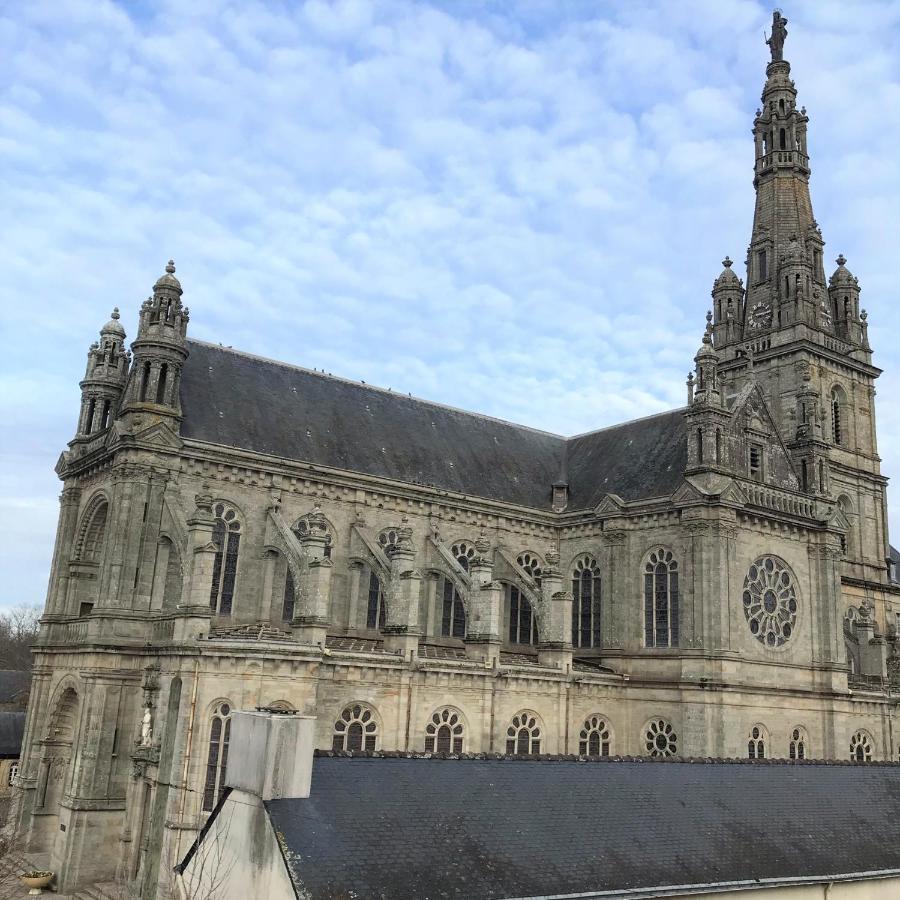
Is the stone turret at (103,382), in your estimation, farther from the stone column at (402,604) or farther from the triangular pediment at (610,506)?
the triangular pediment at (610,506)

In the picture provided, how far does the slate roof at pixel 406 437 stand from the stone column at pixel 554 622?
7079mm

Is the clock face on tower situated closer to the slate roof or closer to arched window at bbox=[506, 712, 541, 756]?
the slate roof

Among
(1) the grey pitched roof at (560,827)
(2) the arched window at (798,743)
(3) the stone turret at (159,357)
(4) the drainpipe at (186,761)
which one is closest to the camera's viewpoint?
(1) the grey pitched roof at (560,827)

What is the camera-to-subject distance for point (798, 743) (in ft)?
122

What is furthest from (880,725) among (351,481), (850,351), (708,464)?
(351,481)

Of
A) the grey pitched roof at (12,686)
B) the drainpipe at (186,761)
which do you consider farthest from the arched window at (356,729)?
the grey pitched roof at (12,686)

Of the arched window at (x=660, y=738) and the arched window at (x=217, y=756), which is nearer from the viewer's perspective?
the arched window at (x=217, y=756)

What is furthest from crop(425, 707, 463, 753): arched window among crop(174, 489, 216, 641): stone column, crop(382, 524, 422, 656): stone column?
crop(174, 489, 216, 641): stone column

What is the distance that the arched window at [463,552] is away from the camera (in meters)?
38.8

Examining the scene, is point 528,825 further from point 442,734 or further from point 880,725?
point 880,725

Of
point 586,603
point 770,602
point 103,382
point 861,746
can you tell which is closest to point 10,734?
point 103,382

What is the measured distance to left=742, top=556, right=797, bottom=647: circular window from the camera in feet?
120

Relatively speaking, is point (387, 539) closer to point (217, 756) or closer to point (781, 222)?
point (217, 756)

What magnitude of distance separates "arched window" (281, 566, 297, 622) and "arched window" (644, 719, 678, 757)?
47.7 ft
